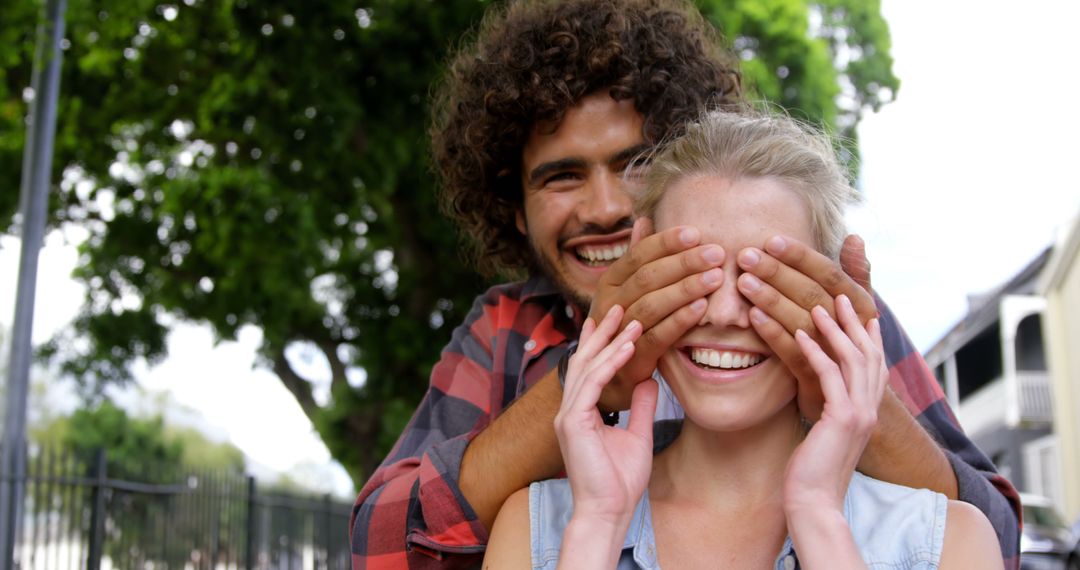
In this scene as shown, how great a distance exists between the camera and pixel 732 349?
2232 millimetres

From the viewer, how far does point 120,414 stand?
35.6m

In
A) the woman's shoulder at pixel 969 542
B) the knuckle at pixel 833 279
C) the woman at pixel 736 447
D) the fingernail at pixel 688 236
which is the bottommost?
the woman's shoulder at pixel 969 542

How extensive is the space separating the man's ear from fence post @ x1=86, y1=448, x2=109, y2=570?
5.16m

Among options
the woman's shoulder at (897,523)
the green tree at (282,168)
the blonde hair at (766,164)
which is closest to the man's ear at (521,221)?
the blonde hair at (766,164)

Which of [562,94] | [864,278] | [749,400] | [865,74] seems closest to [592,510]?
[749,400]

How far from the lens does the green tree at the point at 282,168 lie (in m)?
10.7

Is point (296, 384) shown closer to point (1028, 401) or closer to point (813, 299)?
point (813, 299)

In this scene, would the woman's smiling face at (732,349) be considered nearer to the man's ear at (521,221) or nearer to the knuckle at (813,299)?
the knuckle at (813,299)

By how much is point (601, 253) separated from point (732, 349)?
964 mm

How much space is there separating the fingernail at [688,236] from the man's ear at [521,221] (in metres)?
1.35

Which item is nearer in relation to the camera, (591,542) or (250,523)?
(591,542)

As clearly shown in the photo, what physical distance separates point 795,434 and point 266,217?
407 inches

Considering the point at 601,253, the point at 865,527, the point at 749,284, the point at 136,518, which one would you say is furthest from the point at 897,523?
the point at 136,518

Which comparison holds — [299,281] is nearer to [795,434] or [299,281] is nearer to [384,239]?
[384,239]
